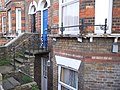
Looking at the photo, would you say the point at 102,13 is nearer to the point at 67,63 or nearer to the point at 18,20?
the point at 67,63

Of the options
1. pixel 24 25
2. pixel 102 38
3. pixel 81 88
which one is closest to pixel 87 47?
pixel 102 38

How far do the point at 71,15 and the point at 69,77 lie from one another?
6.98 ft

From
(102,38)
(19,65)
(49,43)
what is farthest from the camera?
(49,43)

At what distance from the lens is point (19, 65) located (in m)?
9.28

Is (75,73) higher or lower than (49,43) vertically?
lower

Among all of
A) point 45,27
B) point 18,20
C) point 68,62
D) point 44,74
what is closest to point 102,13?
point 68,62

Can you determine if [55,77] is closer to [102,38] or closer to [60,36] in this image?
[60,36]

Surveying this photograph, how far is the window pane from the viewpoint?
21.4 ft

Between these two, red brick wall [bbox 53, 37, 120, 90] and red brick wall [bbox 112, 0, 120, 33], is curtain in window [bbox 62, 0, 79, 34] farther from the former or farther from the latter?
red brick wall [bbox 112, 0, 120, 33]

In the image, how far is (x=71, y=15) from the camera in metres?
6.69

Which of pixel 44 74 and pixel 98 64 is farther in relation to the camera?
pixel 44 74

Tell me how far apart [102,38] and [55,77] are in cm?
296

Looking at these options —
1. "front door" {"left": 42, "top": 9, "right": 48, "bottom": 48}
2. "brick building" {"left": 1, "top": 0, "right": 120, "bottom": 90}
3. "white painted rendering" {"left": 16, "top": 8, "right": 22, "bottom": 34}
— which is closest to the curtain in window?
"brick building" {"left": 1, "top": 0, "right": 120, "bottom": 90}

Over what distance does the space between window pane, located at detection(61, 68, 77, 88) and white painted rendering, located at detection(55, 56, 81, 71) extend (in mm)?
278
